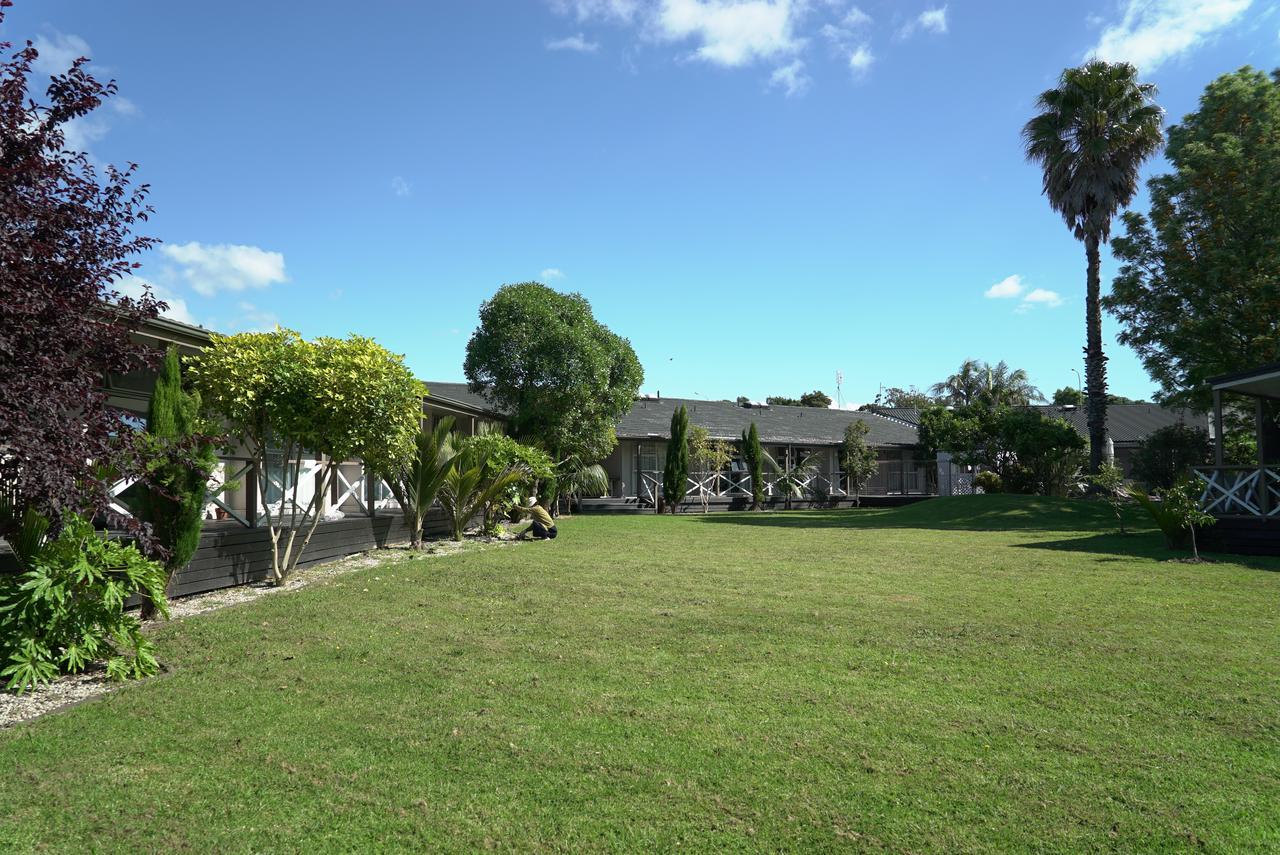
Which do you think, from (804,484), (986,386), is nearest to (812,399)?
(986,386)

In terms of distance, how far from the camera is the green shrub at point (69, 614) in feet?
17.3

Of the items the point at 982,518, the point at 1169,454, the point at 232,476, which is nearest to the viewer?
the point at 232,476

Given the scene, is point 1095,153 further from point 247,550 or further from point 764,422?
point 247,550

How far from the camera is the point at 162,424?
25.2 ft

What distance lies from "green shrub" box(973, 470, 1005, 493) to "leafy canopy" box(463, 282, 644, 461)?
14.4 meters

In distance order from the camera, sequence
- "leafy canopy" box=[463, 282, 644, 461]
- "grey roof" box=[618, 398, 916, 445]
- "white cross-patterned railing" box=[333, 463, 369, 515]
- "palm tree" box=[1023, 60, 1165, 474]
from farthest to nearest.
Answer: "grey roof" box=[618, 398, 916, 445] → "palm tree" box=[1023, 60, 1165, 474] → "leafy canopy" box=[463, 282, 644, 461] → "white cross-patterned railing" box=[333, 463, 369, 515]

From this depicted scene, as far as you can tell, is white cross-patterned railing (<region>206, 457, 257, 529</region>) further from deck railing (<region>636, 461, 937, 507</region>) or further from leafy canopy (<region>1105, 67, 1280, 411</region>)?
leafy canopy (<region>1105, 67, 1280, 411</region>)

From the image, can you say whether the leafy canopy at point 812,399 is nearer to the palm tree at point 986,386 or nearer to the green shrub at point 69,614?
the palm tree at point 986,386

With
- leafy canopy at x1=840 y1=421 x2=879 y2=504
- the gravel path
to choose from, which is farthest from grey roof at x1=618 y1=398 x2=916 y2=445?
the gravel path

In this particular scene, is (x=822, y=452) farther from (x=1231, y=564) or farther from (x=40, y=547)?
(x=40, y=547)

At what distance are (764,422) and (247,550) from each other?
1109 inches

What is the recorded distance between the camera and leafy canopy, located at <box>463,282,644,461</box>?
23.7 meters

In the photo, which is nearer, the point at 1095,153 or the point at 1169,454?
the point at 1095,153

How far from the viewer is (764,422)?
36312 mm
